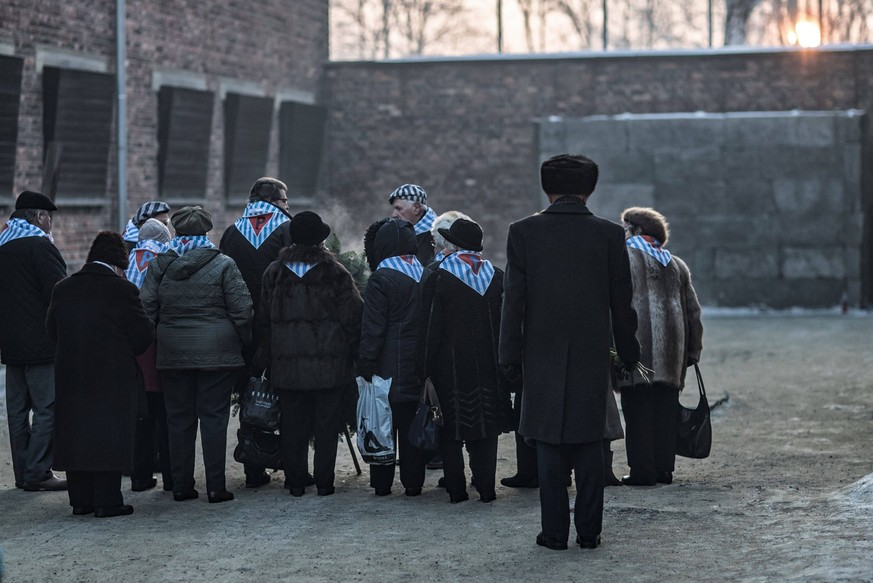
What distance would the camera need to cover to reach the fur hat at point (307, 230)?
26.5 feet

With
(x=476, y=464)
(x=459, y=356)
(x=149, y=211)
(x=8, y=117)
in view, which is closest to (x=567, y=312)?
(x=459, y=356)

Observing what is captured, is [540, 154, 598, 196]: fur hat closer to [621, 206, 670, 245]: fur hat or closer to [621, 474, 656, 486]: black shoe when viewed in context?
[621, 206, 670, 245]: fur hat

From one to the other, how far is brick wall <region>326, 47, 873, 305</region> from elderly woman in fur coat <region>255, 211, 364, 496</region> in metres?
13.2

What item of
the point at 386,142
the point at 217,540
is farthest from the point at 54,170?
the point at 217,540

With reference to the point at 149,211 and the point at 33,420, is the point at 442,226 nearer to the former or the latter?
the point at 149,211

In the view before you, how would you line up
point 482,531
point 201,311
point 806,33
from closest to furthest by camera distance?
point 482,531 < point 201,311 < point 806,33

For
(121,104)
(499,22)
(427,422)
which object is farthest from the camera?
(499,22)

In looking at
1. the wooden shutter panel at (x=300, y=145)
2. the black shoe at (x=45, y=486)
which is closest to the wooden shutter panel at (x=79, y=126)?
the wooden shutter panel at (x=300, y=145)

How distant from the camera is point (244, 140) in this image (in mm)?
19969

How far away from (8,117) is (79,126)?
4.60ft

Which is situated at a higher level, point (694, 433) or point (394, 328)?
point (394, 328)

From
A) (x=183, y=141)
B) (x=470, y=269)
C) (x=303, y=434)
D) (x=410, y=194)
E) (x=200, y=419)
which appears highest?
(x=183, y=141)

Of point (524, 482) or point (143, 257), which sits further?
point (143, 257)

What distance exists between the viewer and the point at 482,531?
7.00 metres
